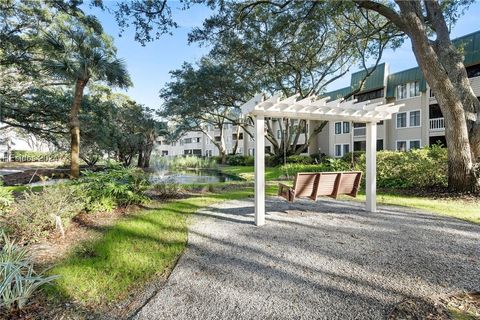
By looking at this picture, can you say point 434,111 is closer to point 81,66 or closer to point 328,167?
point 328,167

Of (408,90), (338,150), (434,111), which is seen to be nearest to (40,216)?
(434,111)

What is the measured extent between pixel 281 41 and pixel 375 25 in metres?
5.15

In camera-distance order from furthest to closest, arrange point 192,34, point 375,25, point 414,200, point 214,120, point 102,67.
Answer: point 214,120, point 375,25, point 192,34, point 102,67, point 414,200

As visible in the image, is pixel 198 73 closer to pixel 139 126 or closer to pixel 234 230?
pixel 139 126

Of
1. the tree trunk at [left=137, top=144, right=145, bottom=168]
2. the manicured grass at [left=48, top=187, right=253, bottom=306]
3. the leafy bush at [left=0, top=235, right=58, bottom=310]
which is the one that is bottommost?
the manicured grass at [left=48, top=187, right=253, bottom=306]

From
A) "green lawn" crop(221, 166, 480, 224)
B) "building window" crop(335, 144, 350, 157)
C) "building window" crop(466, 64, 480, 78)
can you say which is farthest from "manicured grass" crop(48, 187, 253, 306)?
"building window" crop(335, 144, 350, 157)

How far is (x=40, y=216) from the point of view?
3.98 meters

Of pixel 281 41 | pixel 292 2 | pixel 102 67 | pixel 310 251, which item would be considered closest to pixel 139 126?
pixel 102 67

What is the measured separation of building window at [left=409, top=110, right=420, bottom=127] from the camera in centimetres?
2185

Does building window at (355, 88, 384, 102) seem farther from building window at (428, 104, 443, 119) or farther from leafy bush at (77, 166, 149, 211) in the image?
leafy bush at (77, 166, 149, 211)

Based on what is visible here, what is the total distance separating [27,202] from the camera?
4199 millimetres

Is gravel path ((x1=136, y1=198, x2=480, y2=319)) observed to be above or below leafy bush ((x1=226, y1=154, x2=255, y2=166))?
below

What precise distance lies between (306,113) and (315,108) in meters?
0.20

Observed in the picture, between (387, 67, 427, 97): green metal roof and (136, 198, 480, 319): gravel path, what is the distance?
20.7 metres
